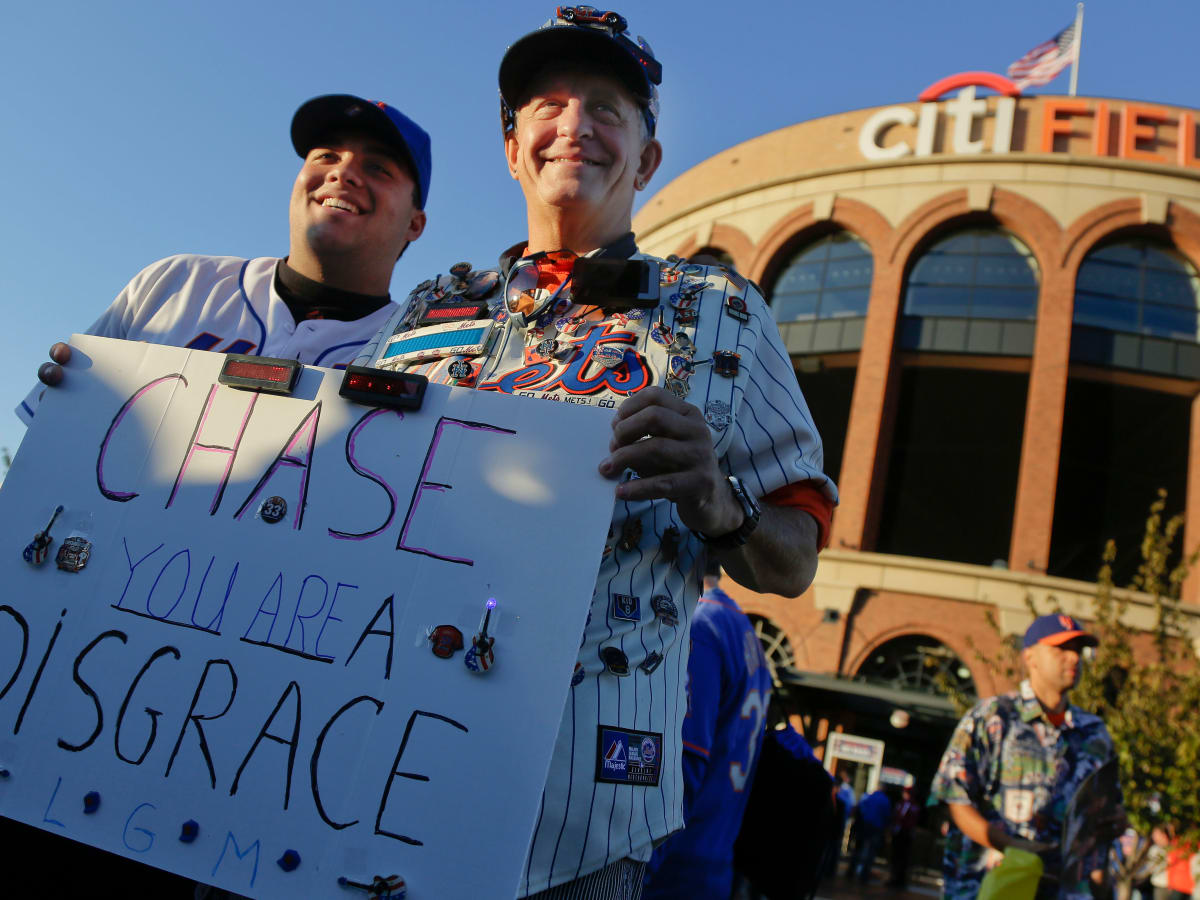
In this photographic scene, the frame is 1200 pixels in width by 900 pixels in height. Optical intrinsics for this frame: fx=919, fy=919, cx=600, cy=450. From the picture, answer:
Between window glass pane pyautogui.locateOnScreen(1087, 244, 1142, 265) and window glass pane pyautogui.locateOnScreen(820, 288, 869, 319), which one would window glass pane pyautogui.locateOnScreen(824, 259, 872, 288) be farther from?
window glass pane pyautogui.locateOnScreen(1087, 244, 1142, 265)

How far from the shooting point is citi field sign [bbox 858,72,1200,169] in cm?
2250

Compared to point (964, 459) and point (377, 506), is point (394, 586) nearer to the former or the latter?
point (377, 506)

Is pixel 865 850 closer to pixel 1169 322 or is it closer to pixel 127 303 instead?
pixel 1169 322

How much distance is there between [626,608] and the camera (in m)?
1.63

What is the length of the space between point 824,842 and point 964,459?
25.3 m

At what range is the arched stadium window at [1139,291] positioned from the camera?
21500 mm

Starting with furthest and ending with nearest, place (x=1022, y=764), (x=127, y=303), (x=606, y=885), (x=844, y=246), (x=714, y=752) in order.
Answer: (x=844, y=246) < (x=1022, y=764) < (x=714, y=752) < (x=127, y=303) < (x=606, y=885)

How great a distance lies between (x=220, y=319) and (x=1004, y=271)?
23023 millimetres

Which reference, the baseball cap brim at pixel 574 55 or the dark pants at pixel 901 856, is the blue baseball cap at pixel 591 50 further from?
the dark pants at pixel 901 856

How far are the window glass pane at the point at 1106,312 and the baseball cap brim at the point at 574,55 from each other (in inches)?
902

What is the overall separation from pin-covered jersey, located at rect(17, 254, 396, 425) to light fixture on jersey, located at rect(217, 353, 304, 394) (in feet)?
2.60

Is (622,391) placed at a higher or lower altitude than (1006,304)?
lower

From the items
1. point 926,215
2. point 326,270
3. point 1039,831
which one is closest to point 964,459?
point 926,215

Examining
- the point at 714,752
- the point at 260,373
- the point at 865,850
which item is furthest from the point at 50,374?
the point at 865,850
